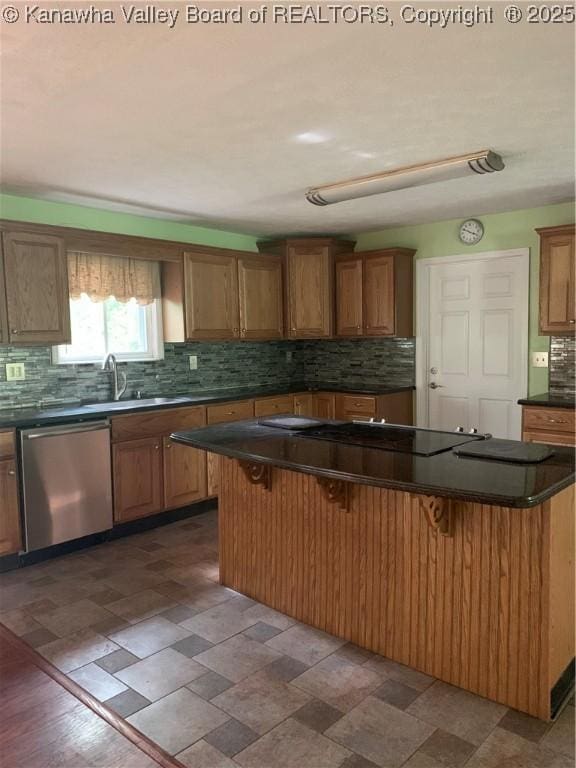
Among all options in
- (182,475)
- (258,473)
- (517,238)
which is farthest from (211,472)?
(517,238)

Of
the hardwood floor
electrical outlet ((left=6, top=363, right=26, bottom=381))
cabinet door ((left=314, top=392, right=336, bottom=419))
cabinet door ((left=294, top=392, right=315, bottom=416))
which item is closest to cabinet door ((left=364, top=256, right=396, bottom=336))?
cabinet door ((left=314, top=392, right=336, bottom=419))

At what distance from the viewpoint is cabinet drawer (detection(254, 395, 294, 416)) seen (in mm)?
4977

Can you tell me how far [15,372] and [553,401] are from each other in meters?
3.71

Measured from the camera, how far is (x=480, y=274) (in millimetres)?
4891

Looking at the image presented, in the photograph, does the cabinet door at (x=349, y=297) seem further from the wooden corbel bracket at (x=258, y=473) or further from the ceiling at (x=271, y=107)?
the wooden corbel bracket at (x=258, y=473)

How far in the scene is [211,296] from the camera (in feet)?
16.1

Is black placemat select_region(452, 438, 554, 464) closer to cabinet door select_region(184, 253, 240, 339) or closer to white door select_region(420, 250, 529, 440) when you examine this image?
white door select_region(420, 250, 529, 440)

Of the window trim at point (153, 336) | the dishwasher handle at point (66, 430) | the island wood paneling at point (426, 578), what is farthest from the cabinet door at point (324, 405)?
the island wood paneling at point (426, 578)

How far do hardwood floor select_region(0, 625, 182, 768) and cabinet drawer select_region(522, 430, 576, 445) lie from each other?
304cm

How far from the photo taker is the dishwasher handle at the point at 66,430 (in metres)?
3.56

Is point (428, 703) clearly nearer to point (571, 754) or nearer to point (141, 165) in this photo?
point (571, 754)

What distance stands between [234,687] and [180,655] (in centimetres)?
35

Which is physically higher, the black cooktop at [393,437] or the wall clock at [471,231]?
the wall clock at [471,231]

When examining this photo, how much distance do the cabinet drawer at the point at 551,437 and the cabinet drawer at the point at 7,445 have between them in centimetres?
332
